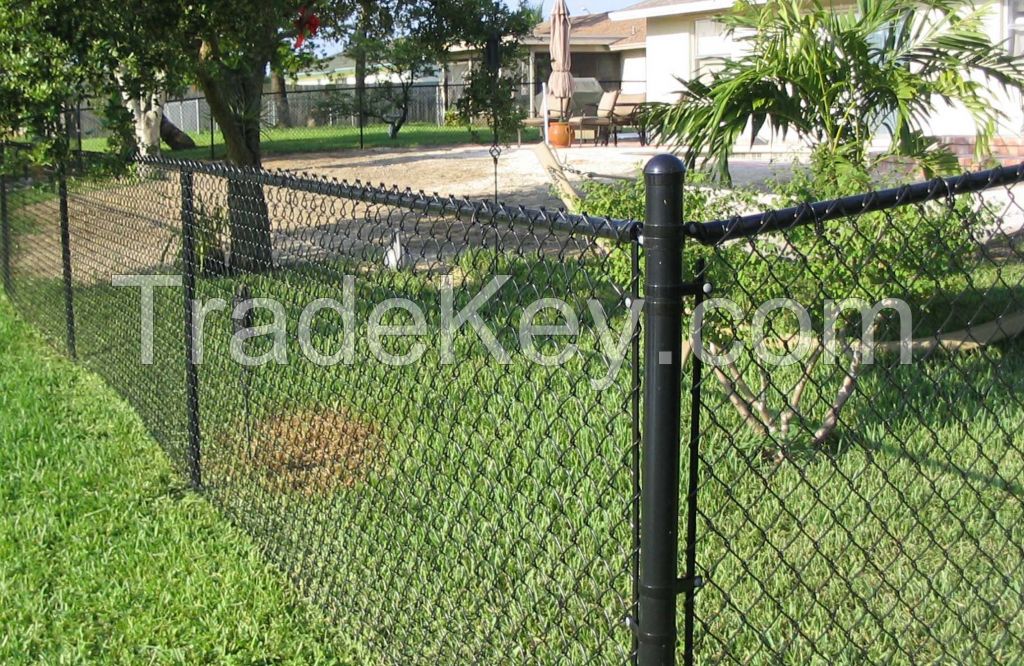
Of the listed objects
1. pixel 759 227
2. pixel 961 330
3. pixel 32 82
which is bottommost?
pixel 961 330

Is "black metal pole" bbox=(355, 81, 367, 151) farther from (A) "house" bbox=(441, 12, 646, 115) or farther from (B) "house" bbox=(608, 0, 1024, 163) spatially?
(A) "house" bbox=(441, 12, 646, 115)

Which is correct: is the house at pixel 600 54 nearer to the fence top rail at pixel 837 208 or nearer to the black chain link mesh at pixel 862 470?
the black chain link mesh at pixel 862 470

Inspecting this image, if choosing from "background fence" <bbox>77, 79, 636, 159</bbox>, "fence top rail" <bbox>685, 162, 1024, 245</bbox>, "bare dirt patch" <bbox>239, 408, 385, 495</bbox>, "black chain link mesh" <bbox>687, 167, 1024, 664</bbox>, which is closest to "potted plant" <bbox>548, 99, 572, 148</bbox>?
"background fence" <bbox>77, 79, 636, 159</bbox>

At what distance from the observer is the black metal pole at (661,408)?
183cm

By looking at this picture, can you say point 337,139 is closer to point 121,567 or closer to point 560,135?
point 560,135

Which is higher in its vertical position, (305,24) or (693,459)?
(305,24)

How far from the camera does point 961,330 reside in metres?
6.30

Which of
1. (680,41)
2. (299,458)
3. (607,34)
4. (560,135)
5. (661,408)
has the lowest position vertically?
(299,458)

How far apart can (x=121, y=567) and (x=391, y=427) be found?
3.85ft

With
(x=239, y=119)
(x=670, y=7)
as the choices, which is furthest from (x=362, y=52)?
(x=239, y=119)

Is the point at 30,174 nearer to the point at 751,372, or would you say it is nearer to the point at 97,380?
the point at 97,380

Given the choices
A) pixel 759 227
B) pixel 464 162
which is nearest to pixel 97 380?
pixel 759 227

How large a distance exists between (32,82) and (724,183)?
3.59 m

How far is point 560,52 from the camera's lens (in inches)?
886
